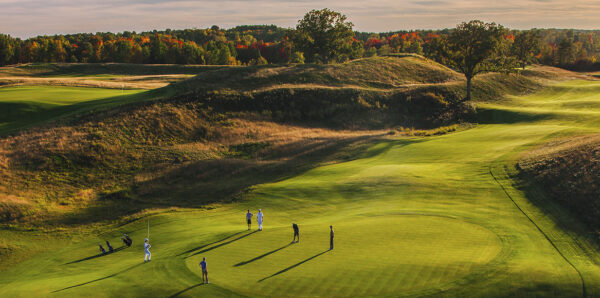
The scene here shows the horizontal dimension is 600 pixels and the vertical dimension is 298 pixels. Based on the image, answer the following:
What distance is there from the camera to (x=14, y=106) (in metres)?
56.3

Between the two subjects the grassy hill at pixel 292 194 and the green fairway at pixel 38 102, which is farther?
the green fairway at pixel 38 102

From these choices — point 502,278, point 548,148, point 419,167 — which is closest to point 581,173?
point 548,148

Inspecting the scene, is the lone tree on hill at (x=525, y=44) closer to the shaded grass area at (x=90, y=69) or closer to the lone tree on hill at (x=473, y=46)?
the lone tree on hill at (x=473, y=46)

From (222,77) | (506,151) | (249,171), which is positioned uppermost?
(222,77)

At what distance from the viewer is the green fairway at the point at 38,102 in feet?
176

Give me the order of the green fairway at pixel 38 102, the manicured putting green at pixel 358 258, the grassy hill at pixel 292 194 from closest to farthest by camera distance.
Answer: the manicured putting green at pixel 358 258 < the grassy hill at pixel 292 194 < the green fairway at pixel 38 102

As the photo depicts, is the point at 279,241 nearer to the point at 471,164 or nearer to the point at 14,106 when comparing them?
the point at 471,164

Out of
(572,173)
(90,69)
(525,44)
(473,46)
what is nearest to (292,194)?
(572,173)

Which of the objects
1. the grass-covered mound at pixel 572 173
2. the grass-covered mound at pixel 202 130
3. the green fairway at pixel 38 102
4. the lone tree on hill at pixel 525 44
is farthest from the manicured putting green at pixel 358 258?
the lone tree on hill at pixel 525 44

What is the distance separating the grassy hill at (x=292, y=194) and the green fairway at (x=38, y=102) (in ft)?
12.2

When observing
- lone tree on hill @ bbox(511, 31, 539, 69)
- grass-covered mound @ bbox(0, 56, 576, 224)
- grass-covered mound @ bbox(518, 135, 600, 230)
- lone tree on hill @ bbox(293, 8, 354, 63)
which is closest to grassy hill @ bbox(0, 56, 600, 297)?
grass-covered mound @ bbox(0, 56, 576, 224)

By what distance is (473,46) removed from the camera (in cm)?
6241

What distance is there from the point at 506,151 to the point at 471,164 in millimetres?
4405

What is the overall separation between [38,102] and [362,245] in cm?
5486
